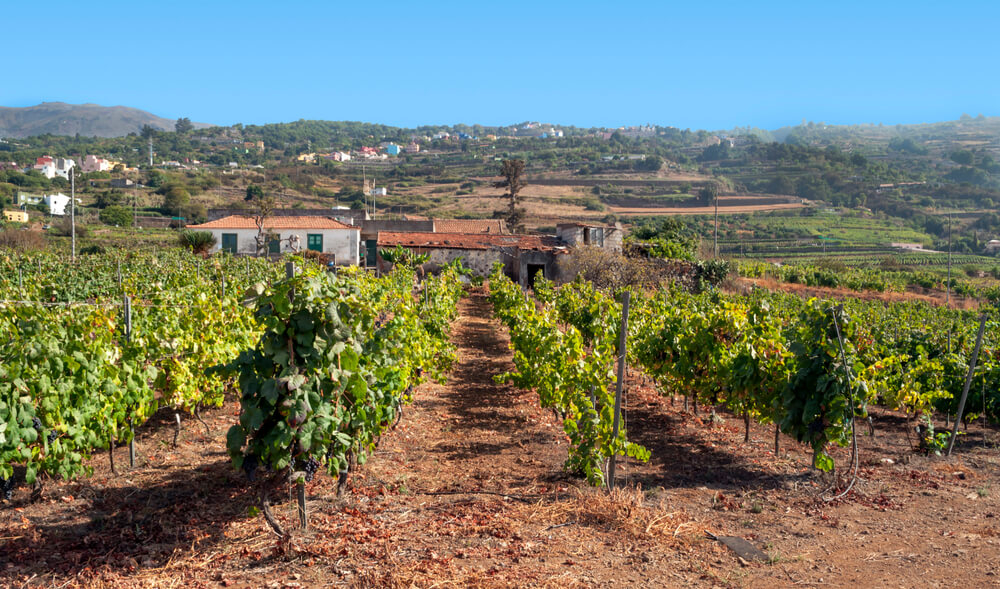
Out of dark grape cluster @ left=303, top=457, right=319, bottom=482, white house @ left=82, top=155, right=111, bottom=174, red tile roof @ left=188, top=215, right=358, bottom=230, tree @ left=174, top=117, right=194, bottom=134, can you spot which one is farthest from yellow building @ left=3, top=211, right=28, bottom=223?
tree @ left=174, top=117, right=194, bottom=134

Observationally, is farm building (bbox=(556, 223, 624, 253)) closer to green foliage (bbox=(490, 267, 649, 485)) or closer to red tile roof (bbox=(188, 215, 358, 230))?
red tile roof (bbox=(188, 215, 358, 230))

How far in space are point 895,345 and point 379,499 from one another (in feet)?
33.6

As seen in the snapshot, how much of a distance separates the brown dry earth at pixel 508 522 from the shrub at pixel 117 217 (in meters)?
54.2

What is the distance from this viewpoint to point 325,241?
36531mm

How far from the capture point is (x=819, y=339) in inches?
277

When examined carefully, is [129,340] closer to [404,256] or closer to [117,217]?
[404,256]

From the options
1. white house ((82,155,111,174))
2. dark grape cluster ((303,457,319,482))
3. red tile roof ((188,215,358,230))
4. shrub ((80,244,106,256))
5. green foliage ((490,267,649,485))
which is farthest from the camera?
white house ((82,155,111,174))

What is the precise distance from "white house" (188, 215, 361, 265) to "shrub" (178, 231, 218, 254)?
62 cm

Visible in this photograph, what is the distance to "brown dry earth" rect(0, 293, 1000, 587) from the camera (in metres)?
4.77

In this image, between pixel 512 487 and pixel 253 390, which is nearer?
pixel 253 390

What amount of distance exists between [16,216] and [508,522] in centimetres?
6296

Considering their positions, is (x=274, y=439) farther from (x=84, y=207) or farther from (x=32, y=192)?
(x=32, y=192)

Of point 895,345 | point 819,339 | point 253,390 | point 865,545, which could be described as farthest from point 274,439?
point 895,345

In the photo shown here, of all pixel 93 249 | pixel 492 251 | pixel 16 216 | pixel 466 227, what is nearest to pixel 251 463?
pixel 492 251
